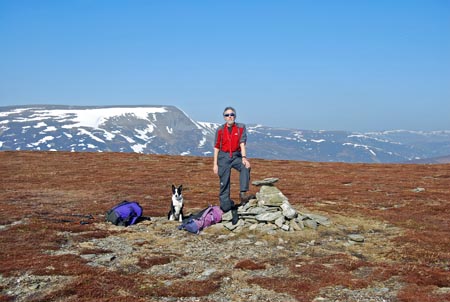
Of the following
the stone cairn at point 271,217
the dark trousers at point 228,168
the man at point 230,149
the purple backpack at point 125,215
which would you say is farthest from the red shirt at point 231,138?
the purple backpack at point 125,215

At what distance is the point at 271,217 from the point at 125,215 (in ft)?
25.6

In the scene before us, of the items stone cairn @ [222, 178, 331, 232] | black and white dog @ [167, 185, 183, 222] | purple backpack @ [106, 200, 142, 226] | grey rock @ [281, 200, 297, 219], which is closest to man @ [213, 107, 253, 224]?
stone cairn @ [222, 178, 331, 232]

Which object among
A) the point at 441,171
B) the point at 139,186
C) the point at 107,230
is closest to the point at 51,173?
the point at 139,186

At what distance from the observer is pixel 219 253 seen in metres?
15.6

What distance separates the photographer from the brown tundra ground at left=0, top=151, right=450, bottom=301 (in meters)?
11.6

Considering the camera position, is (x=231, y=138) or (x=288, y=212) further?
(x=288, y=212)

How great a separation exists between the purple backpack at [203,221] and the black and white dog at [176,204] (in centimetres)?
144

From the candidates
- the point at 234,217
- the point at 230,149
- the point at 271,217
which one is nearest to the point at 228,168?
the point at 230,149

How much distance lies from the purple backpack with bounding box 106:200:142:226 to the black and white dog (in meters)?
1.78

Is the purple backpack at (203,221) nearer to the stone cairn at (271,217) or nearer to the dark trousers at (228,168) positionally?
the stone cairn at (271,217)

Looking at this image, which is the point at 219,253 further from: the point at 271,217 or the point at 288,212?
the point at 288,212

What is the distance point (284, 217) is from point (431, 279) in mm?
7357

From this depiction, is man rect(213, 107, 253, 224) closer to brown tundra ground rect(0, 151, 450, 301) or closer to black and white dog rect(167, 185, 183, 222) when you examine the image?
brown tundra ground rect(0, 151, 450, 301)

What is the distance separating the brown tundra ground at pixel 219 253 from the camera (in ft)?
38.0
